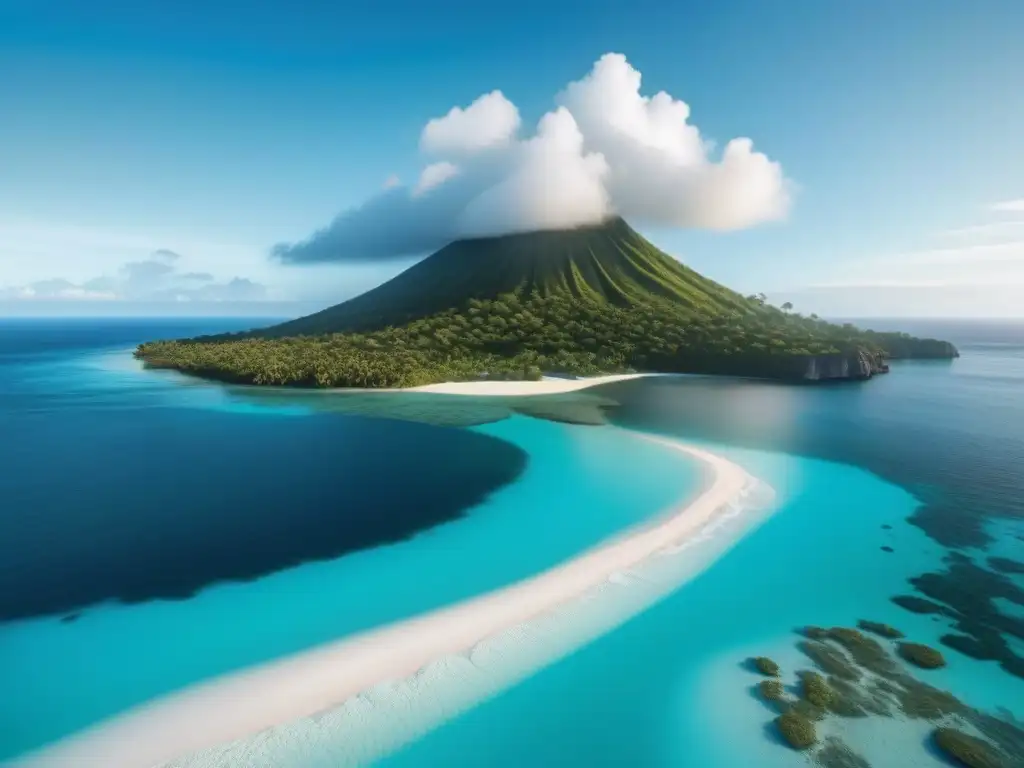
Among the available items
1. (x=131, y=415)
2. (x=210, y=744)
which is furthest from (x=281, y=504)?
(x=131, y=415)

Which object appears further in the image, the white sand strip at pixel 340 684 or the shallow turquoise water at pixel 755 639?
the shallow turquoise water at pixel 755 639

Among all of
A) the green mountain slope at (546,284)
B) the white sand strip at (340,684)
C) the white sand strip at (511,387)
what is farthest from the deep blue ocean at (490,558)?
the green mountain slope at (546,284)

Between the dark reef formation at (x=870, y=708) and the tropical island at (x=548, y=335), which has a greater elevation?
the tropical island at (x=548, y=335)

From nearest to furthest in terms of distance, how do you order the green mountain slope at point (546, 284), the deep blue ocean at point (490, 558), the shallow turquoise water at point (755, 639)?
1. the shallow turquoise water at point (755, 639)
2. the deep blue ocean at point (490, 558)
3. the green mountain slope at point (546, 284)

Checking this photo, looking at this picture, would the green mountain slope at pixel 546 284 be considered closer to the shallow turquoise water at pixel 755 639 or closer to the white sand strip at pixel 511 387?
the white sand strip at pixel 511 387

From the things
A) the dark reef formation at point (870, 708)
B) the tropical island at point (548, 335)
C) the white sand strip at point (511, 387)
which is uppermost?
the tropical island at point (548, 335)

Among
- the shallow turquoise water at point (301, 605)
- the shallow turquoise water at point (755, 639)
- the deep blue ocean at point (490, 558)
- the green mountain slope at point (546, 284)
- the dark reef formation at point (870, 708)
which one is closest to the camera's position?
the dark reef formation at point (870, 708)
